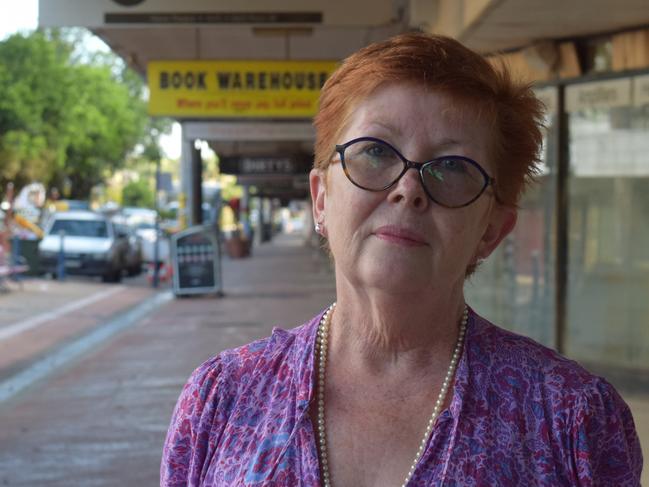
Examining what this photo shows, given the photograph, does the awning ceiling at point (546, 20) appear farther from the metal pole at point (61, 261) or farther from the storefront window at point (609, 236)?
the metal pole at point (61, 261)

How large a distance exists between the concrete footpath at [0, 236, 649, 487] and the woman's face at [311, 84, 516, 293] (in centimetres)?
347

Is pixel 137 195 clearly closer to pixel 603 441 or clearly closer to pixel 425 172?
pixel 425 172

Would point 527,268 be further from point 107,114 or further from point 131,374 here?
point 107,114

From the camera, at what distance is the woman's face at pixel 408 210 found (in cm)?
179

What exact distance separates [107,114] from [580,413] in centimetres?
5592

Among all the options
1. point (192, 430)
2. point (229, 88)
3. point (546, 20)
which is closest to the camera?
point (192, 430)

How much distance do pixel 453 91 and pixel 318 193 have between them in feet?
1.15

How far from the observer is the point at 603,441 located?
1762mm

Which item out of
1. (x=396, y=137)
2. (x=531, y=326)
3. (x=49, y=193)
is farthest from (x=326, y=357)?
(x=49, y=193)

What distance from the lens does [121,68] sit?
67.3 meters

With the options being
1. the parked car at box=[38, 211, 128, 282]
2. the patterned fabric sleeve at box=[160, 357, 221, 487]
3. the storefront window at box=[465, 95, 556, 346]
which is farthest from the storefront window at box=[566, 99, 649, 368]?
the parked car at box=[38, 211, 128, 282]

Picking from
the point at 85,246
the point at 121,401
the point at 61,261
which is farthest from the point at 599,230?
the point at 85,246

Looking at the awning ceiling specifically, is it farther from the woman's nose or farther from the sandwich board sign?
the sandwich board sign

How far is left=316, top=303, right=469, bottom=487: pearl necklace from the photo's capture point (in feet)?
5.86
